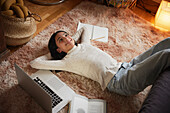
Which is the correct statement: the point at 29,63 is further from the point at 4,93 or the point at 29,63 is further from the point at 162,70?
the point at 162,70

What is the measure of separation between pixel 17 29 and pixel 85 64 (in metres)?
0.65

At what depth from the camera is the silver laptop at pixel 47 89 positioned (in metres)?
1.15

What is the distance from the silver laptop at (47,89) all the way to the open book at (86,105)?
0.18 feet

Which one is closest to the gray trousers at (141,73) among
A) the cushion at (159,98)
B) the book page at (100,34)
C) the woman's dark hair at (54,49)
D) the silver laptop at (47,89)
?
the cushion at (159,98)

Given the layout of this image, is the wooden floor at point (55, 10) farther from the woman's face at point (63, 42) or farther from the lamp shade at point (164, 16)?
the woman's face at point (63, 42)

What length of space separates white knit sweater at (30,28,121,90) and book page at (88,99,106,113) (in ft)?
0.39

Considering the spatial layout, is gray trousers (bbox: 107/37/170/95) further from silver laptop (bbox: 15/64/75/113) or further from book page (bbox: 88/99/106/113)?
silver laptop (bbox: 15/64/75/113)

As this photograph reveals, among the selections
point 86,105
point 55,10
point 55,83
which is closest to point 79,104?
point 86,105

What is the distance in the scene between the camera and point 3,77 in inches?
55.5

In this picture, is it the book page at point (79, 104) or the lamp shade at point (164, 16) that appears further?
the lamp shade at point (164, 16)

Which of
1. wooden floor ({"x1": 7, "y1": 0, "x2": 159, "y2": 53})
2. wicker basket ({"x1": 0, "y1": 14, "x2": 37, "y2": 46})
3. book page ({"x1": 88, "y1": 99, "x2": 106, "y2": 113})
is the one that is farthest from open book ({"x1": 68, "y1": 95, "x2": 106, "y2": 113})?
wooden floor ({"x1": 7, "y1": 0, "x2": 159, "y2": 53})

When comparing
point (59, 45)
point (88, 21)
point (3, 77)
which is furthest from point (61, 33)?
point (88, 21)

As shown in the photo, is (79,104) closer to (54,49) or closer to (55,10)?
(54,49)

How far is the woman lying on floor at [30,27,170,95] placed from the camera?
49.8 inches
